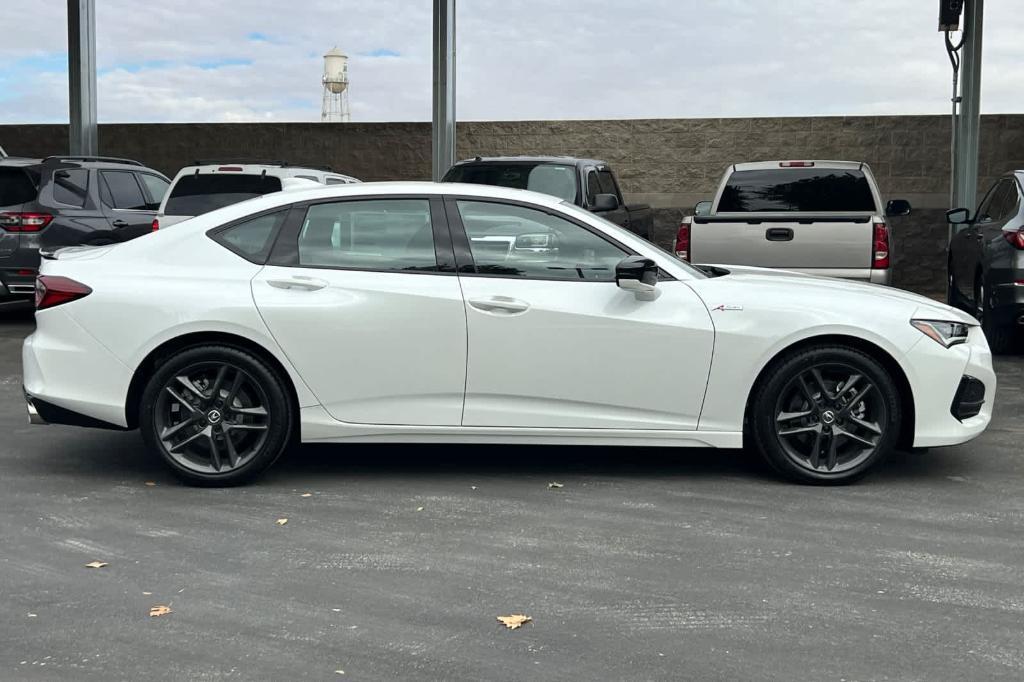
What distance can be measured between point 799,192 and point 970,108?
17.3 ft

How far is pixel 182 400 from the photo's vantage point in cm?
655

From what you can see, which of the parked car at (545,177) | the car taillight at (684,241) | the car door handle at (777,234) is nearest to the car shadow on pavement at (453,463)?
the car door handle at (777,234)

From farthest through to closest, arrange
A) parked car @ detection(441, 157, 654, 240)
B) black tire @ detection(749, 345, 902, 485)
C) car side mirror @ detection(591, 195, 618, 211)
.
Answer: parked car @ detection(441, 157, 654, 240) < car side mirror @ detection(591, 195, 618, 211) < black tire @ detection(749, 345, 902, 485)

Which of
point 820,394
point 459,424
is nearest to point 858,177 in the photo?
point 820,394

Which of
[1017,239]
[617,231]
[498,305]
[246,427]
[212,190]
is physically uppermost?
[212,190]

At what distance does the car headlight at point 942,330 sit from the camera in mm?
6672

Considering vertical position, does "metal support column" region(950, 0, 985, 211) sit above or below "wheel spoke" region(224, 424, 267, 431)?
above

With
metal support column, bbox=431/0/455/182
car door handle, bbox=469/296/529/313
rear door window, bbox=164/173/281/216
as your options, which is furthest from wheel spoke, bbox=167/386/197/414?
metal support column, bbox=431/0/455/182

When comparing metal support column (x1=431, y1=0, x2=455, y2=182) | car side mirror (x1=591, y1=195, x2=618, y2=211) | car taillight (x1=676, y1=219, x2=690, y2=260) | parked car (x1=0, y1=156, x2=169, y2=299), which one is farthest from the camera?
metal support column (x1=431, y1=0, x2=455, y2=182)

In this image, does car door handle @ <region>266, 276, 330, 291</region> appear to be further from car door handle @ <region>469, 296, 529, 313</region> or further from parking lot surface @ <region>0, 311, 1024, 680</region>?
parking lot surface @ <region>0, 311, 1024, 680</region>

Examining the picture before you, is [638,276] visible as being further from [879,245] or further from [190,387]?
[879,245]

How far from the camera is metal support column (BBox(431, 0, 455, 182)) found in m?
18.0

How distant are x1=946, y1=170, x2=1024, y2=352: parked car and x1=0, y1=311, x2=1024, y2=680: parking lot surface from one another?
3577 mm

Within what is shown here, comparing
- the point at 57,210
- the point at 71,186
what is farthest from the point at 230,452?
the point at 71,186
